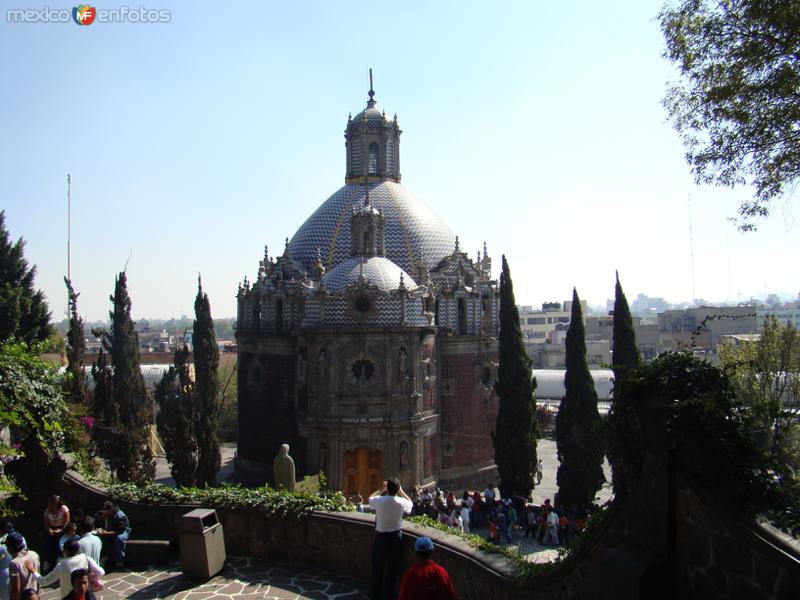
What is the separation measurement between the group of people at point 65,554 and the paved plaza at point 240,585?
62 centimetres

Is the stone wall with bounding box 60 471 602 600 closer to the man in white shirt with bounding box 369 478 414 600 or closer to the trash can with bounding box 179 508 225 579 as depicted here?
the man in white shirt with bounding box 369 478 414 600

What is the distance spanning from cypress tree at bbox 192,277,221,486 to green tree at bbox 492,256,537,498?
464 inches

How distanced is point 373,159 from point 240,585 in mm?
27396

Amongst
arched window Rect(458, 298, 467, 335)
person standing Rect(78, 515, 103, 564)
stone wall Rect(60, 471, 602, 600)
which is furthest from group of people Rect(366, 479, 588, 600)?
arched window Rect(458, 298, 467, 335)

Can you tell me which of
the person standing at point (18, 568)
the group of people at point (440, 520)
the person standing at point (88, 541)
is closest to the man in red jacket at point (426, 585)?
the group of people at point (440, 520)

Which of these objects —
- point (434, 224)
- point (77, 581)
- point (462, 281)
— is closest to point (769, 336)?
Result: point (462, 281)

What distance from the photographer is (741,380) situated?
26984mm

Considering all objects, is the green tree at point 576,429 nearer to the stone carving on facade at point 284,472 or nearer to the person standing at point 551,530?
the person standing at point 551,530

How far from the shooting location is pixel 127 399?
97.2 ft

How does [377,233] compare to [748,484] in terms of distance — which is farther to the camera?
[377,233]

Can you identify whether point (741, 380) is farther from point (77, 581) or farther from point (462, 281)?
point (77, 581)

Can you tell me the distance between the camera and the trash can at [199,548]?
10.2m

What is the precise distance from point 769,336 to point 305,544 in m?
24.1

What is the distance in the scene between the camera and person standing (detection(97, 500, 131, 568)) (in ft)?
35.7
